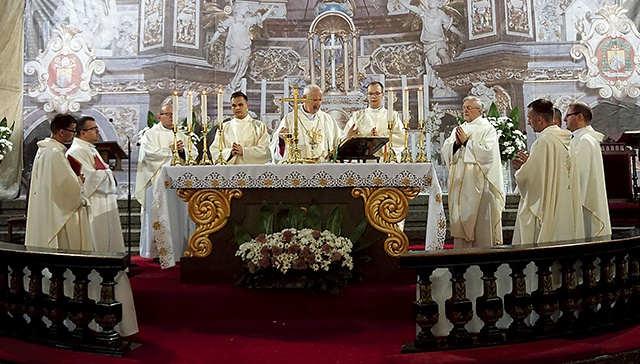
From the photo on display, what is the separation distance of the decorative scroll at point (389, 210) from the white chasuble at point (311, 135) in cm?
135

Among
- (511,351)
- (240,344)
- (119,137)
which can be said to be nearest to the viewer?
(511,351)

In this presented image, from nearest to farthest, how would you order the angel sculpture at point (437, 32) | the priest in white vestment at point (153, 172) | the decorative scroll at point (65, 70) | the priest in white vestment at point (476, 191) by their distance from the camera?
the priest in white vestment at point (476, 191)
the priest in white vestment at point (153, 172)
the decorative scroll at point (65, 70)
the angel sculpture at point (437, 32)

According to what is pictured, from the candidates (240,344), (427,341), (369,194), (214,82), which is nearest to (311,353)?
(240,344)

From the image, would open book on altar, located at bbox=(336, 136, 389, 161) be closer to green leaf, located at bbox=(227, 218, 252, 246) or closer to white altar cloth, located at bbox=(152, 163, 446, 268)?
white altar cloth, located at bbox=(152, 163, 446, 268)

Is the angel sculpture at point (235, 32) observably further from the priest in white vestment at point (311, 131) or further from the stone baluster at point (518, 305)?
the stone baluster at point (518, 305)

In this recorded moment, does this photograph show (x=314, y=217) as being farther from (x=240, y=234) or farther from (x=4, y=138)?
(x=4, y=138)

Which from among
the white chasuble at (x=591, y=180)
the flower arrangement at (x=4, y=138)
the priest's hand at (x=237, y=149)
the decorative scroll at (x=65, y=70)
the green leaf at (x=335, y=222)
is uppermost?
the decorative scroll at (x=65, y=70)

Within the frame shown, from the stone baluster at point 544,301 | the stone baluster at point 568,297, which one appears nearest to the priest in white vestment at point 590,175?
the stone baluster at point 568,297

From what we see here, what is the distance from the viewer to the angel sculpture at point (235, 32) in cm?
1073

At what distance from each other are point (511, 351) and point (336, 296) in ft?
5.08

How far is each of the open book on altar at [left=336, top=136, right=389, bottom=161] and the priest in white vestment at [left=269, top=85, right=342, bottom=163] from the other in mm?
835

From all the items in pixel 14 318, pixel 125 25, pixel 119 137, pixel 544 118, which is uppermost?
pixel 125 25

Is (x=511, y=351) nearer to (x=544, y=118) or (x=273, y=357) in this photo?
(x=273, y=357)

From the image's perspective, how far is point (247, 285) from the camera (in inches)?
181
